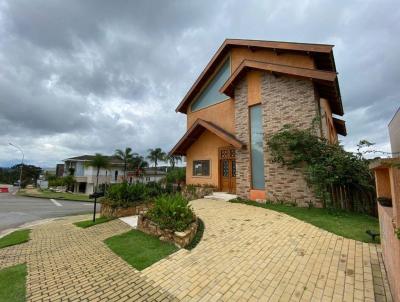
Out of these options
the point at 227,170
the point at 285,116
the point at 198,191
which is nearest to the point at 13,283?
the point at 198,191

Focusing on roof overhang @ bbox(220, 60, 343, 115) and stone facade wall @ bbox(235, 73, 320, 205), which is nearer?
roof overhang @ bbox(220, 60, 343, 115)

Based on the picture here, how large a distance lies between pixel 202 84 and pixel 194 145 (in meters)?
5.07

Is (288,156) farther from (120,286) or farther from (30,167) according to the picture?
(30,167)

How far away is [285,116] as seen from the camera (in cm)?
1049

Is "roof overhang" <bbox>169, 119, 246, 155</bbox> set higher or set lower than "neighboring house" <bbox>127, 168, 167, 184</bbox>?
higher

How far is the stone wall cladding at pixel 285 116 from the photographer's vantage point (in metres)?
9.65

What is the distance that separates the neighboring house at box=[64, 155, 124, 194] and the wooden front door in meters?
28.3

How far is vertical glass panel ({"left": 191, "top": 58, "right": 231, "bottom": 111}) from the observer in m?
14.9

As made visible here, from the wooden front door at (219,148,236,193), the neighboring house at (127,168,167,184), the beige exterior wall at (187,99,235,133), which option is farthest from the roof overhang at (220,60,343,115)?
the neighboring house at (127,168,167,184)

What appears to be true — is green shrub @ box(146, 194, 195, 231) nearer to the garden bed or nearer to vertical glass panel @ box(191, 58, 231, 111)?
the garden bed

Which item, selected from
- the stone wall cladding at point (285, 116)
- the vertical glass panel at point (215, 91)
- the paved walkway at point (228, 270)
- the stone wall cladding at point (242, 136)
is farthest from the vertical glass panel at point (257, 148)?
the paved walkway at point (228, 270)

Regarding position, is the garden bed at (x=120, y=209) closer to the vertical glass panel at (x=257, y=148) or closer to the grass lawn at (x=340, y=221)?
the vertical glass panel at (x=257, y=148)

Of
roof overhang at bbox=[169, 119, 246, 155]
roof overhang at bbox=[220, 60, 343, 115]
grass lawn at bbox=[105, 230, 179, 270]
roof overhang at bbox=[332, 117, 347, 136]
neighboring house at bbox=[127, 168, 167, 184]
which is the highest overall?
roof overhang at bbox=[220, 60, 343, 115]

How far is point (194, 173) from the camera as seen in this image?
16.2 metres
